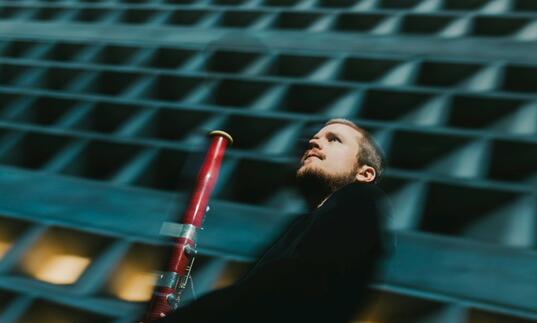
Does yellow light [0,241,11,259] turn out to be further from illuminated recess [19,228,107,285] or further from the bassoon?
the bassoon

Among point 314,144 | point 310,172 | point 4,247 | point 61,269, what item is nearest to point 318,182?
point 310,172

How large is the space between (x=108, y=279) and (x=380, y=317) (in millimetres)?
3090

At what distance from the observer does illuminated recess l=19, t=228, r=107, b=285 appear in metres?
6.52

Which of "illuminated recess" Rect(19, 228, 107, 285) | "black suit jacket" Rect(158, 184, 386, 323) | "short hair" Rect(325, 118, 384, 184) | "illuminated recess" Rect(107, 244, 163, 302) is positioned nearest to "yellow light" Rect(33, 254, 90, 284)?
"illuminated recess" Rect(19, 228, 107, 285)

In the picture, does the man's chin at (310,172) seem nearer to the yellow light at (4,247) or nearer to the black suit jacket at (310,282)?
the black suit jacket at (310,282)

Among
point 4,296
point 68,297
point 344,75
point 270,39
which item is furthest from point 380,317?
point 270,39

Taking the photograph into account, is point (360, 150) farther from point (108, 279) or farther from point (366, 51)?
point (366, 51)

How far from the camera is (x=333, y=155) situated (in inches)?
138

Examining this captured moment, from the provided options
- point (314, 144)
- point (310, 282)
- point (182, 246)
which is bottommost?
point (310, 282)

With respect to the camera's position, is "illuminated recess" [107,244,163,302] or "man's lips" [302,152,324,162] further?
"illuminated recess" [107,244,163,302]

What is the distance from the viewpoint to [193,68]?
11.0 m

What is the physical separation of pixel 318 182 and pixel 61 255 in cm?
462

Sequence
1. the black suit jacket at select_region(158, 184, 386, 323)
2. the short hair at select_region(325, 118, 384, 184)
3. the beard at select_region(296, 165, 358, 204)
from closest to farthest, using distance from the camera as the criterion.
A: 1. the black suit jacket at select_region(158, 184, 386, 323)
2. the beard at select_region(296, 165, 358, 204)
3. the short hair at select_region(325, 118, 384, 184)

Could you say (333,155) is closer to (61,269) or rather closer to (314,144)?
(314,144)
